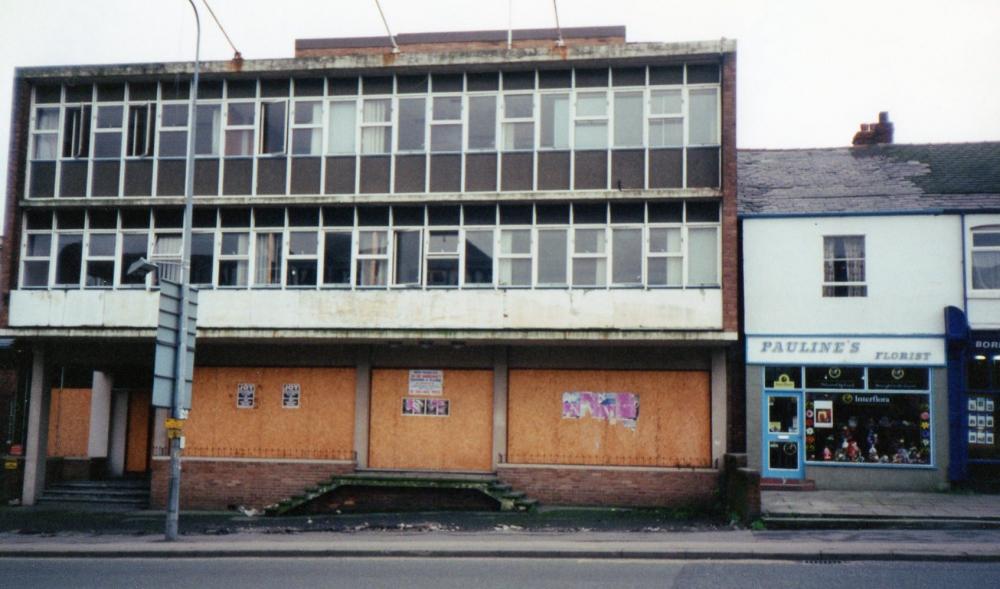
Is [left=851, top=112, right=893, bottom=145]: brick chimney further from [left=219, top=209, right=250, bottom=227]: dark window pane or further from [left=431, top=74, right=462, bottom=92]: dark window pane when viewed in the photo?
[left=219, top=209, right=250, bottom=227]: dark window pane

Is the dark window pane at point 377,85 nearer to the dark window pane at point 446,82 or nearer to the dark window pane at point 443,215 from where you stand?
the dark window pane at point 446,82

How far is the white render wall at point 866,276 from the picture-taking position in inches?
878

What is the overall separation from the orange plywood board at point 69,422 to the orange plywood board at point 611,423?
12563mm

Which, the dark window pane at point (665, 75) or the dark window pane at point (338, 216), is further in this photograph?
the dark window pane at point (338, 216)

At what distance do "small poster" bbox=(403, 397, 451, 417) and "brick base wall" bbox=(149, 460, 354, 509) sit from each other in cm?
195

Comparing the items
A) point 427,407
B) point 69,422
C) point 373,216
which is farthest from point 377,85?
point 69,422

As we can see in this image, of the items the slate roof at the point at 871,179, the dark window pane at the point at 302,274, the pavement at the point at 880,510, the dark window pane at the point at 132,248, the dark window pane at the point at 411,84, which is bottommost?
the pavement at the point at 880,510

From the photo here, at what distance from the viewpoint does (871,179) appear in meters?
24.7

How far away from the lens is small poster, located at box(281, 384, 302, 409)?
24188 mm

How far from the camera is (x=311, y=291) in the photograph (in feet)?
76.4

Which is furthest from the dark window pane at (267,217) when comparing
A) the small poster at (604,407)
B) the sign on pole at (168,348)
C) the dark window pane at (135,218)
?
the small poster at (604,407)

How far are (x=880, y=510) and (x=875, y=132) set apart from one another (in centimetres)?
1343

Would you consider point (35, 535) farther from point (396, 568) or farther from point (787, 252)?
point (787, 252)

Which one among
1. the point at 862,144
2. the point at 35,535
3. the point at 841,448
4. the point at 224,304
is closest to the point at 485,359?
the point at 224,304
